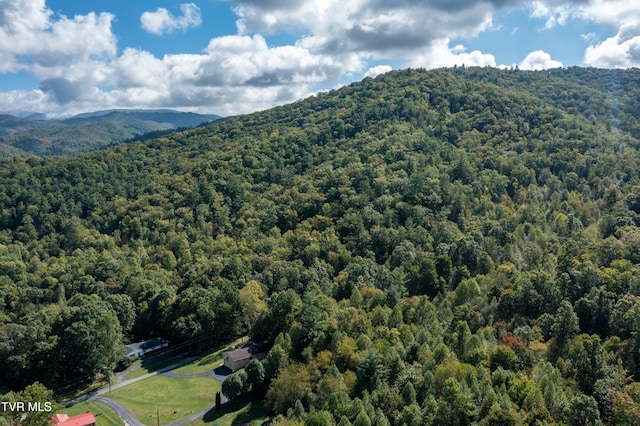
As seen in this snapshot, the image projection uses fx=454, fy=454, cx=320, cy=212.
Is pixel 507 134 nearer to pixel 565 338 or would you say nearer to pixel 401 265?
pixel 401 265

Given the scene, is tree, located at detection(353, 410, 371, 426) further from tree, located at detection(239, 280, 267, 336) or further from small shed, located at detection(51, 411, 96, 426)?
tree, located at detection(239, 280, 267, 336)

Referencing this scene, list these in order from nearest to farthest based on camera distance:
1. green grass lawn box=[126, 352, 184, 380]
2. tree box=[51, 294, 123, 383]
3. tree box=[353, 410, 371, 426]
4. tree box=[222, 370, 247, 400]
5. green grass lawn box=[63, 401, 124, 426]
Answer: tree box=[353, 410, 371, 426], green grass lawn box=[63, 401, 124, 426], tree box=[222, 370, 247, 400], tree box=[51, 294, 123, 383], green grass lawn box=[126, 352, 184, 380]

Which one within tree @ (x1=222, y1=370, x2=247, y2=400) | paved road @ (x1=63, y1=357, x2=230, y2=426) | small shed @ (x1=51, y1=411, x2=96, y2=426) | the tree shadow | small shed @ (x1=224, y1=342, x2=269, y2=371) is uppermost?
tree @ (x1=222, y1=370, x2=247, y2=400)

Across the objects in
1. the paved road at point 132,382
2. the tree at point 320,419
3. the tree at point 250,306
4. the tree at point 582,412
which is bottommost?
the paved road at point 132,382

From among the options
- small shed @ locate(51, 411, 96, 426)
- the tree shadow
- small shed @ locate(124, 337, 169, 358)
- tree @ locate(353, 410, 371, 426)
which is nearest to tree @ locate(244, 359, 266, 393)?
the tree shadow

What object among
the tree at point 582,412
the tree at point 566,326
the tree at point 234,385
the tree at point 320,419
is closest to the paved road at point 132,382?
the tree at point 234,385

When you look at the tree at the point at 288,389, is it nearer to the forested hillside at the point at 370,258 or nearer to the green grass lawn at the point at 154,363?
the forested hillside at the point at 370,258

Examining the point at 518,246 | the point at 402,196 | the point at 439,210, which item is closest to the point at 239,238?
the point at 402,196

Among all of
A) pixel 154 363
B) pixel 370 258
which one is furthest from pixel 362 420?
pixel 370 258
